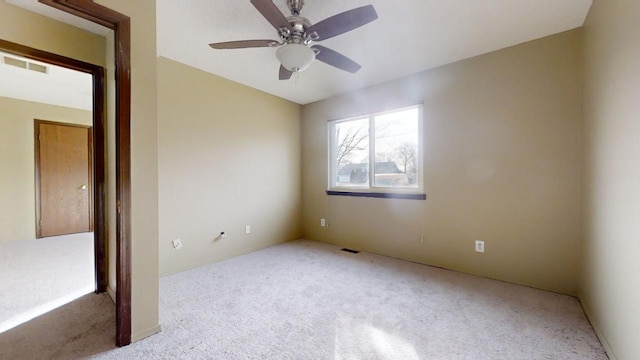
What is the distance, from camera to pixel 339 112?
3.82 meters

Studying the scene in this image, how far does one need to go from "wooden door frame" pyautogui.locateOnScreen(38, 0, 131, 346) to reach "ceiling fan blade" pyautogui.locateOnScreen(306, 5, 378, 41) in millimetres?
1157

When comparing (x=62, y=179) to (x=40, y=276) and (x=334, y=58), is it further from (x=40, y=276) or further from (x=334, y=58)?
(x=334, y=58)

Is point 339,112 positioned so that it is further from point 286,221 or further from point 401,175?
point 286,221

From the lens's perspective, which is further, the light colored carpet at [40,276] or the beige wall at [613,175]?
the light colored carpet at [40,276]

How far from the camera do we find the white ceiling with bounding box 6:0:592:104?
6.12 ft

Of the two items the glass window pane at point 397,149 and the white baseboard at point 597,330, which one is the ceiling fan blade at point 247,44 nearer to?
the glass window pane at point 397,149

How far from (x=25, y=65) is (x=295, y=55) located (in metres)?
3.18

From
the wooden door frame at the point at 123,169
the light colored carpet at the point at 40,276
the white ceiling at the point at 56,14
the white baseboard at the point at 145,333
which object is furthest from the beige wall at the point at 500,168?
the light colored carpet at the point at 40,276

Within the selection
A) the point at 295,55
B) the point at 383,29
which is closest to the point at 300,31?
the point at 295,55

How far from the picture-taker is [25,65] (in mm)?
2729

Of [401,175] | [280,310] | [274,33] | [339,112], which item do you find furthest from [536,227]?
[274,33]

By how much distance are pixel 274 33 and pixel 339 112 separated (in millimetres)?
1761

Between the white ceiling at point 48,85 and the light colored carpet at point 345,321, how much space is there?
2676 millimetres

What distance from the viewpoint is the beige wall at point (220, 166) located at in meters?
2.78
